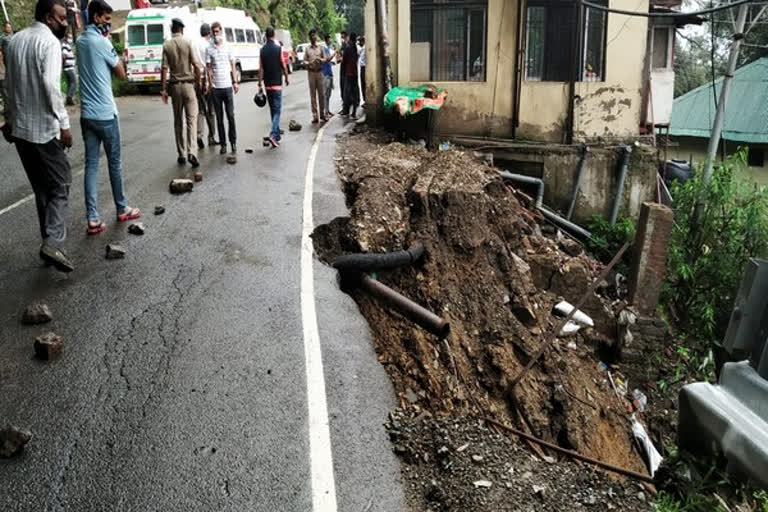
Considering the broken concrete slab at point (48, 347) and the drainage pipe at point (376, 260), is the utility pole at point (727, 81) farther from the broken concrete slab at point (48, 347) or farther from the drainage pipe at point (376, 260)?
the broken concrete slab at point (48, 347)

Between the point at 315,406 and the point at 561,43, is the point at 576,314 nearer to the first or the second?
the point at 315,406

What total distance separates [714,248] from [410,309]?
8.78 metres

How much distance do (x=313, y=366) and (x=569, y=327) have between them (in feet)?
17.9

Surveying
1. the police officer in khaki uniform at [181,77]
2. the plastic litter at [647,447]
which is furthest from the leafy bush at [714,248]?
the police officer in khaki uniform at [181,77]

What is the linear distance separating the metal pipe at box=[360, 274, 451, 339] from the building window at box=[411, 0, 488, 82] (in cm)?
904

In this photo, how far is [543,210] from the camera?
13.2 m

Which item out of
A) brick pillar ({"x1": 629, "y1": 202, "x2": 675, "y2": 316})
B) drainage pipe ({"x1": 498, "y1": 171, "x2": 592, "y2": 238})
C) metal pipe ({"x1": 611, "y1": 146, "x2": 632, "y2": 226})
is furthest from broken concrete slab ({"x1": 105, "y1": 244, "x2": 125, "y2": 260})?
metal pipe ({"x1": 611, "y1": 146, "x2": 632, "y2": 226})

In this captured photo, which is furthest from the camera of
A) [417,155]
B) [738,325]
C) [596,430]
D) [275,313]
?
[417,155]

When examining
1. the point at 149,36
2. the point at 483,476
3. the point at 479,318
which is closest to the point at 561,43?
the point at 479,318

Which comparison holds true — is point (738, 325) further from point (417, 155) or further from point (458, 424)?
point (417, 155)

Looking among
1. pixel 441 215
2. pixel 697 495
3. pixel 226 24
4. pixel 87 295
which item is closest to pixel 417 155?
pixel 441 215

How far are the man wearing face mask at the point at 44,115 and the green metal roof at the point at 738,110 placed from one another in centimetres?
2269

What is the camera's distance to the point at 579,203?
13.9 meters

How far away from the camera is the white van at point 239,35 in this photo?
2703 centimetres
